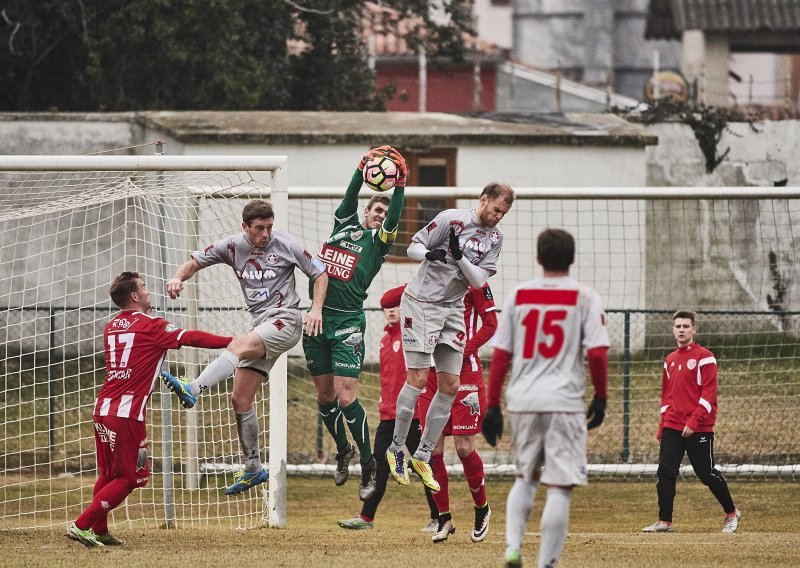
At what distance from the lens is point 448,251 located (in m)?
10.1

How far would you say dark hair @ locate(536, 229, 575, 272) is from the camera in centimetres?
784

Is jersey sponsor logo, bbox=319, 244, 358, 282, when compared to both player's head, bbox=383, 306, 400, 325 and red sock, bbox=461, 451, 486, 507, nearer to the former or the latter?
player's head, bbox=383, 306, 400, 325

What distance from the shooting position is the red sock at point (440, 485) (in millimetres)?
11031

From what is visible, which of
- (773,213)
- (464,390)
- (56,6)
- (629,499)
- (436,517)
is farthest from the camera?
(56,6)

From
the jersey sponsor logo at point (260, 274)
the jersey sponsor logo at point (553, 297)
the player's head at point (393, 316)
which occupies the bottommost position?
the player's head at point (393, 316)

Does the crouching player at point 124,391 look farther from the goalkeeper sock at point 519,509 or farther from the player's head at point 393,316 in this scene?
the goalkeeper sock at point 519,509

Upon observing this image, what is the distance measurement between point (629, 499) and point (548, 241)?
739cm

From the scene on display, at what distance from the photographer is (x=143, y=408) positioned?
32.5 ft

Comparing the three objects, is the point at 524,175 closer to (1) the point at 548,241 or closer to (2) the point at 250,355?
(2) the point at 250,355

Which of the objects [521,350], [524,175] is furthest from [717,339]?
[521,350]

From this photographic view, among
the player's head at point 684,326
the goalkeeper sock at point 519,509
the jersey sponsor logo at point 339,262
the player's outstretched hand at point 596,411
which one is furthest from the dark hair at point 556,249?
the player's head at point 684,326

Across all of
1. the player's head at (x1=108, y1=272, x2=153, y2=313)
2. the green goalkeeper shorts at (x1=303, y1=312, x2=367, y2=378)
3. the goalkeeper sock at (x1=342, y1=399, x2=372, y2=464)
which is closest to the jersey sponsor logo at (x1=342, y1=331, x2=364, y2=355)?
the green goalkeeper shorts at (x1=303, y1=312, x2=367, y2=378)

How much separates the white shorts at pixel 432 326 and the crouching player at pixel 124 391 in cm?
136

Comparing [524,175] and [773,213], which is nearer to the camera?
[773,213]
